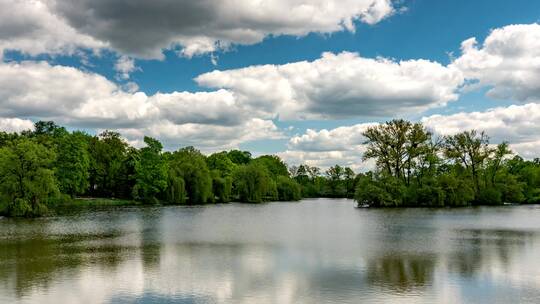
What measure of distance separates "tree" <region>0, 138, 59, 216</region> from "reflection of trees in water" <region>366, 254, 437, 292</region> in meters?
39.8

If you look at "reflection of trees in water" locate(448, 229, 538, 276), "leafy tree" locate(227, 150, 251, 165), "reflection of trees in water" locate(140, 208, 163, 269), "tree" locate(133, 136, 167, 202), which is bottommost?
"reflection of trees in water" locate(448, 229, 538, 276)

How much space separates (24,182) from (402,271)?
43.1 metres

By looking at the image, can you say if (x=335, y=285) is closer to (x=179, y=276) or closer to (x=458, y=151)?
(x=179, y=276)

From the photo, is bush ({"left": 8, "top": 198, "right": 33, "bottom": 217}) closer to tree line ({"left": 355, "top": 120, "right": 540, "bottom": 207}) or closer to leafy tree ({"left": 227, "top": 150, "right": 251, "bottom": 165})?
tree line ({"left": 355, "top": 120, "right": 540, "bottom": 207})

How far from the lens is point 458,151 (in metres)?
79.4

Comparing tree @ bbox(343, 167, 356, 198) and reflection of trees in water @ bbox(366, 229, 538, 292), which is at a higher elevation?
tree @ bbox(343, 167, 356, 198)

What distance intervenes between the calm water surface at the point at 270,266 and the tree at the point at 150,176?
45.5 metres

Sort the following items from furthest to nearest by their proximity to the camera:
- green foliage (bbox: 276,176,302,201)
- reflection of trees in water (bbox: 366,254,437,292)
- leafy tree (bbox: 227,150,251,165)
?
leafy tree (bbox: 227,150,251,165) < green foliage (bbox: 276,176,302,201) < reflection of trees in water (bbox: 366,254,437,292)

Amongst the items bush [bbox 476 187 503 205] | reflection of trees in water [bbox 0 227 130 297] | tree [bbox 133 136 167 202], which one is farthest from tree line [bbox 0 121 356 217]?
bush [bbox 476 187 503 205]

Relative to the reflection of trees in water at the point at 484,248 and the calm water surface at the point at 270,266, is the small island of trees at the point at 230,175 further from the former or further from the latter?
the reflection of trees in water at the point at 484,248

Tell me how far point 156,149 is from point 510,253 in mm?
72011

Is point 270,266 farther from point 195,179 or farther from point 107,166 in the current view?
point 107,166

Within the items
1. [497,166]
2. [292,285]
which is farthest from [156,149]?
[292,285]

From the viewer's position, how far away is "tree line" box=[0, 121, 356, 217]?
169ft
